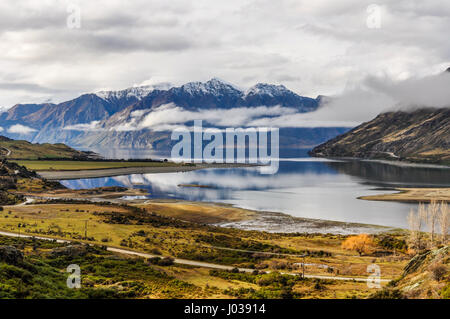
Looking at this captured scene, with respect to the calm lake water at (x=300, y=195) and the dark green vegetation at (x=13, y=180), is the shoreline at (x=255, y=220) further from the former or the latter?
the dark green vegetation at (x=13, y=180)

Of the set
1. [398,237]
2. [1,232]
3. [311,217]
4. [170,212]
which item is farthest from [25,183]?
[398,237]

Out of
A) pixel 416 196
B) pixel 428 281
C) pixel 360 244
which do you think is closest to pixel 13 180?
pixel 360 244

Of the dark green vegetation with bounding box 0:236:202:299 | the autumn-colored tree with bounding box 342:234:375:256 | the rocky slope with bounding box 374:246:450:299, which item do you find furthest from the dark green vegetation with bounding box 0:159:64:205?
the rocky slope with bounding box 374:246:450:299

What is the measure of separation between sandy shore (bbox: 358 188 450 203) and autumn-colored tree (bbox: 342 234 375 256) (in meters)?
55.3

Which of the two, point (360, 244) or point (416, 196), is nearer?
point (360, 244)

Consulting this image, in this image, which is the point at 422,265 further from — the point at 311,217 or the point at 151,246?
the point at 311,217

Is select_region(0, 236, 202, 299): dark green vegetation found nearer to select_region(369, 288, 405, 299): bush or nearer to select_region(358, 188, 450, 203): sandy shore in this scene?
select_region(369, 288, 405, 299): bush

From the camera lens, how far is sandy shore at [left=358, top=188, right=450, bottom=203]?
355 ft

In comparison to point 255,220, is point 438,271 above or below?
above

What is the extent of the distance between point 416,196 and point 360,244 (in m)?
65.6

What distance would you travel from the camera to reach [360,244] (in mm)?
57656

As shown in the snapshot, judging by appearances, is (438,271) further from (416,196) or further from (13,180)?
(13,180)

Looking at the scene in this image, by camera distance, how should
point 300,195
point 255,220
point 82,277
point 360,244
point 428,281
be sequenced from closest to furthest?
point 428,281
point 82,277
point 360,244
point 255,220
point 300,195
